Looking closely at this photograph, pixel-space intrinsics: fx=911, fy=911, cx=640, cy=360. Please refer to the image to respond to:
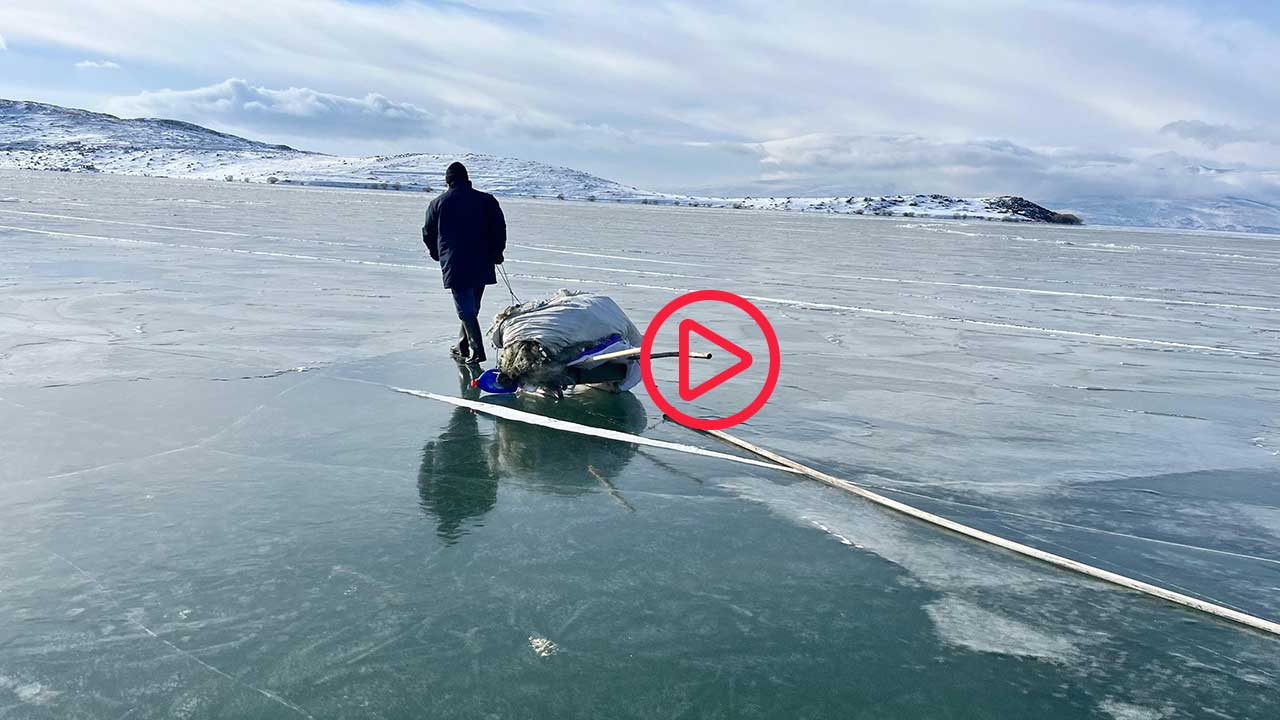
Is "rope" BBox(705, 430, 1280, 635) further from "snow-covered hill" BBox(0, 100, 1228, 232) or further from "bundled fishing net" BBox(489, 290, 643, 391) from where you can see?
"snow-covered hill" BBox(0, 100, 1228, 232)

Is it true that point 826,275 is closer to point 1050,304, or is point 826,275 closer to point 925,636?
point 1050,304

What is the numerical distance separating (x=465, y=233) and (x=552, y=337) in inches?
74.9

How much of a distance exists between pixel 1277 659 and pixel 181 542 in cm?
453

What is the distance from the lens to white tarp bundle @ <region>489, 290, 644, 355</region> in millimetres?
7070

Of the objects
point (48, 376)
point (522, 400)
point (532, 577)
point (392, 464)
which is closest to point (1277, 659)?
point (532, 577)

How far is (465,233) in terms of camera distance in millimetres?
8375

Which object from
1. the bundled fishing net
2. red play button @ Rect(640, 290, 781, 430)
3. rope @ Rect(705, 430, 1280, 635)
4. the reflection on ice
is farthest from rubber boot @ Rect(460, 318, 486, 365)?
rope @ Rect(705, 430, 1280, 635)

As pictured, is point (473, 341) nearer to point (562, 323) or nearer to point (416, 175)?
point (562, 323)

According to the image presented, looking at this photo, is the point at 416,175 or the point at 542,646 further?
the point at 416,175

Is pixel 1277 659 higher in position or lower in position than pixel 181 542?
higher

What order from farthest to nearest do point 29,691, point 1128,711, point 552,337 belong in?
1. point 552,337
2. point 1128,711
3. point 29,691

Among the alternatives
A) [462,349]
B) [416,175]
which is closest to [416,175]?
[416,175]

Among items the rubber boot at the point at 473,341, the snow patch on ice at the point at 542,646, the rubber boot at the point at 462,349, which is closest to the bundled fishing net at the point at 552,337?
the rubber boot at the point at 473,341

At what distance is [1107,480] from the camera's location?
5648mm
